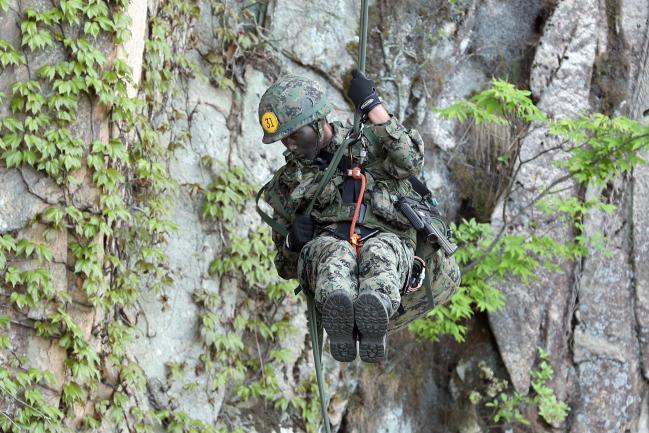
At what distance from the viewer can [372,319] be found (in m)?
3.89

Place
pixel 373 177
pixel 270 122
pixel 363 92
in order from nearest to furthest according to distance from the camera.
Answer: pixel 363 92, pixel 270 122, pixel 373 177

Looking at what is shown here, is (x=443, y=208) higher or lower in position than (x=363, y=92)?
lower

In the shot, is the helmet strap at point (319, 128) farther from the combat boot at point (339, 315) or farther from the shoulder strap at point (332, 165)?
the combat boot at point (339, 315)

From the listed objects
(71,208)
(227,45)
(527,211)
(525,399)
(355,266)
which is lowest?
(525,399)

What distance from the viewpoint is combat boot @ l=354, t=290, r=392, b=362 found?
3891 mm

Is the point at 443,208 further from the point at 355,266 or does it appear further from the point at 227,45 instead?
the point at 355,266

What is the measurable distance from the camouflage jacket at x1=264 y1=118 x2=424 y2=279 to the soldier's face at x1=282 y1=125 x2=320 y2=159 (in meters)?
0.09

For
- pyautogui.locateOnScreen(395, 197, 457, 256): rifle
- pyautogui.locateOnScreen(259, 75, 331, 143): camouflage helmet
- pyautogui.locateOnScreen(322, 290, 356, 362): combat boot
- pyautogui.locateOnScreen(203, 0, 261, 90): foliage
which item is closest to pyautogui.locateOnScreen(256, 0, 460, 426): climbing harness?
pyautogui.locateOnScreen(395, 197, 457, 256): rifle

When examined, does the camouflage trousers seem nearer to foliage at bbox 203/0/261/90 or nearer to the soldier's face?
the soldier's face

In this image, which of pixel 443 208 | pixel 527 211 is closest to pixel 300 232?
pixel 443 208

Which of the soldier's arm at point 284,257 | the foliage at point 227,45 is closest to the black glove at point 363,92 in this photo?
the soldier's arm at point 284,257

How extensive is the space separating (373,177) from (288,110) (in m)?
0.54

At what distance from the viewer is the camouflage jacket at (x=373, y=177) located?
4.32 m

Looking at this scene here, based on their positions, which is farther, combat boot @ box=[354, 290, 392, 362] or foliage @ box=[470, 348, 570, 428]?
foliage @ box=[470, 348, 570, 428]
